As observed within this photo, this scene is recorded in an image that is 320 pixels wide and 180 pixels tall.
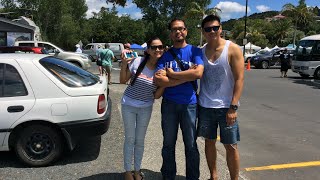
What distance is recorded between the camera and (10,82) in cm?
500

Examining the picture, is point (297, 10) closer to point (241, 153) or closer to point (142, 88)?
point (241, 153)

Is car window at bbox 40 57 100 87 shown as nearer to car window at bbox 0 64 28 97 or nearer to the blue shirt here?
car window at bbox 0 64 28 97

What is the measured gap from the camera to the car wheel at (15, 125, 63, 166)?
16.1 ft

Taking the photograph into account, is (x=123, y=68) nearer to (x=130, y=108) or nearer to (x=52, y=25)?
(x=130, y=108)

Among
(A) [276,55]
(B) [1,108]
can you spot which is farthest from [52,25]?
(B) [1,108]

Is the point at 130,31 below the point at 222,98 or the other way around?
the other way around

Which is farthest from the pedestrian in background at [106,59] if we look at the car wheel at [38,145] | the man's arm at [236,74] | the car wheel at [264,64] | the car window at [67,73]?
the car wheel at [264,64]

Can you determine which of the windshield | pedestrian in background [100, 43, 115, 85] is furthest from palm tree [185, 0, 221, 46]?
pedestrian in background [100, 43, 115, 85]

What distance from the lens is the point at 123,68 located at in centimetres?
403

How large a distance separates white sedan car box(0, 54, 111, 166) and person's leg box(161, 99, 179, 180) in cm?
133

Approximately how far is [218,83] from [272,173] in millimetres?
1790

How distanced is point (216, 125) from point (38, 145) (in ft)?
8.00

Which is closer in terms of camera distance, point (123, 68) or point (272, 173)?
point (123, 68)

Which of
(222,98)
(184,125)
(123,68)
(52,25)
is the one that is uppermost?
(52,25)
